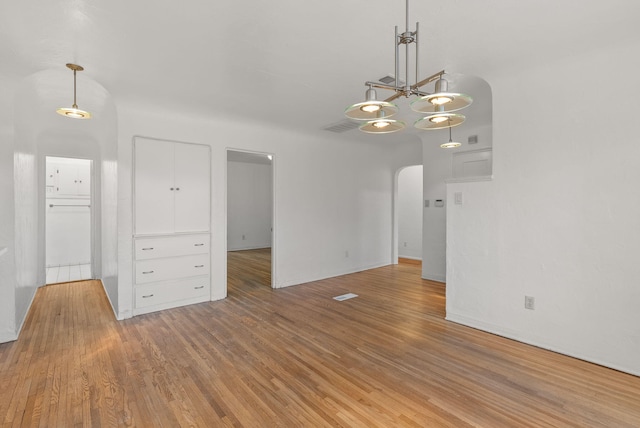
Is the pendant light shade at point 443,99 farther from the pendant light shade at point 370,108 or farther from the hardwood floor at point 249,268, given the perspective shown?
the hardwood floor at point 249,268

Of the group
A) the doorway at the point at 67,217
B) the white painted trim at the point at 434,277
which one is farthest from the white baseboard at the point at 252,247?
the white painted trim at the point at 434,277

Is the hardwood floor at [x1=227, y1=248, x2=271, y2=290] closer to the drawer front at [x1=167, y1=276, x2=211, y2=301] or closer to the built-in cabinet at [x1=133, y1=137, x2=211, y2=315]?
the drawer front at [x1=167, y1=276, x2=211, y2=301]

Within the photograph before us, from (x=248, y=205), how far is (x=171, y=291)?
19.5 feet

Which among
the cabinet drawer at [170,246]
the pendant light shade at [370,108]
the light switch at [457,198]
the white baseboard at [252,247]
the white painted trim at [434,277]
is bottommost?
the white painted trim at [434,277]

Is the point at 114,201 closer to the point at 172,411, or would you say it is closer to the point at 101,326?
the point at 101,326

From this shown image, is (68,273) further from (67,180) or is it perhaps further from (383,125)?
(383,125)

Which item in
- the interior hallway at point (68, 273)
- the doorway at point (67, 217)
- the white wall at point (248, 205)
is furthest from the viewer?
the white wall at point (248, 205)

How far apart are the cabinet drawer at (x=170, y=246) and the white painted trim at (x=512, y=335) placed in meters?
3.48

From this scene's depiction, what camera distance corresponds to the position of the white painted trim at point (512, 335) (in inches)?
102

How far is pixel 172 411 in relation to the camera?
2061 millimetres

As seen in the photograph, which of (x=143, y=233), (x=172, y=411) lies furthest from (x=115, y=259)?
(x=172, y=411)

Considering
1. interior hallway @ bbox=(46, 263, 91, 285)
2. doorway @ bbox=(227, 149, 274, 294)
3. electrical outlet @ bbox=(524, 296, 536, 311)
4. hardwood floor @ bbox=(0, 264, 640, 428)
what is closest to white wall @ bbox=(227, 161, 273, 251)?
doorway @ bbox=(227, 149, 274, 294)

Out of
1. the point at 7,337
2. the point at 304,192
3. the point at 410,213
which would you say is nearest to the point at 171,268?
the point at 7,337

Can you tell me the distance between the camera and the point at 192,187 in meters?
4.35
